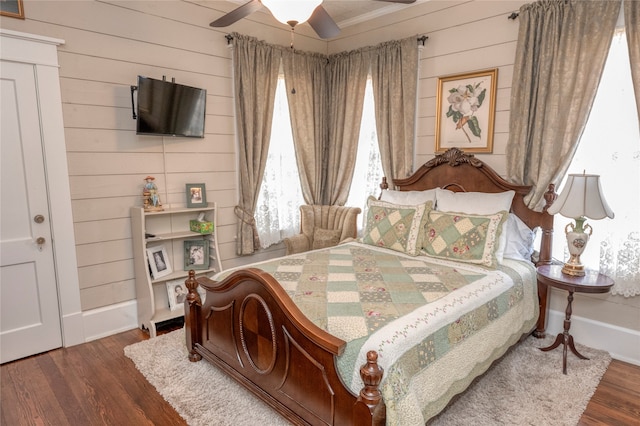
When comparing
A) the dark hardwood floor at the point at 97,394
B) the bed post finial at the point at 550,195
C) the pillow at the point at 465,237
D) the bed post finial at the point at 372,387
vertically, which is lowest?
the dark hardwood floor at the point at 97,394

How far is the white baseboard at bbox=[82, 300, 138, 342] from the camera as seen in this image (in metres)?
3.06

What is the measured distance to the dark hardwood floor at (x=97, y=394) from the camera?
214cm

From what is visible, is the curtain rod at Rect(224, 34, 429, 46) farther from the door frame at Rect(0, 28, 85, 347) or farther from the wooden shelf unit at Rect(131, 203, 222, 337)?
the wooden shelf unit at Rect(131, 203, 222, 337)

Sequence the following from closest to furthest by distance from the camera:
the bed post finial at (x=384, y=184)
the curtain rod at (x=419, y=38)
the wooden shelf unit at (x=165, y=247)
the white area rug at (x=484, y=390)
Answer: the white area rug at (x=484, y=390) → the wooden shelf unit at (x=165, y=247) → the curtain rod at (x=419, y=38) → the bed post finial at (x=384, y=184)

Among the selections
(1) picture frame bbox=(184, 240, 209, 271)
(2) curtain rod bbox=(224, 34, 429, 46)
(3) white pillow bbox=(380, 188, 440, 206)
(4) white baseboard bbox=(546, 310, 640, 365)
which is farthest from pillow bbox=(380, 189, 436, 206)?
(1) picture frame bbox=(184, 240, 209, 271)

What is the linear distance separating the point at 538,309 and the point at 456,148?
1517 mm

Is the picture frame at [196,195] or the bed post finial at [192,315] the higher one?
the picture frame at [196,195]

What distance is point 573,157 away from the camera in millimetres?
2846

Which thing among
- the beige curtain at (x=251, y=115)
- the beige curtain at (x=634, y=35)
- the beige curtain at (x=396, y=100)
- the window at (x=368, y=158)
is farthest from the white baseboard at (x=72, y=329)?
the beige curtain at (x=634, y=35)

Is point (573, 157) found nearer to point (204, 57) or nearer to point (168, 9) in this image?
point (204, 57)

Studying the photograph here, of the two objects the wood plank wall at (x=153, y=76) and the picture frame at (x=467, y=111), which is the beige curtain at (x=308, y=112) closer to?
the wood plank wall at (x=153, y=76)

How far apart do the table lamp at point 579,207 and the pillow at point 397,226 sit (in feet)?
3.10

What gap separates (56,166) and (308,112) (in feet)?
8.33

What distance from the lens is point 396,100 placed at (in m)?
3.82
